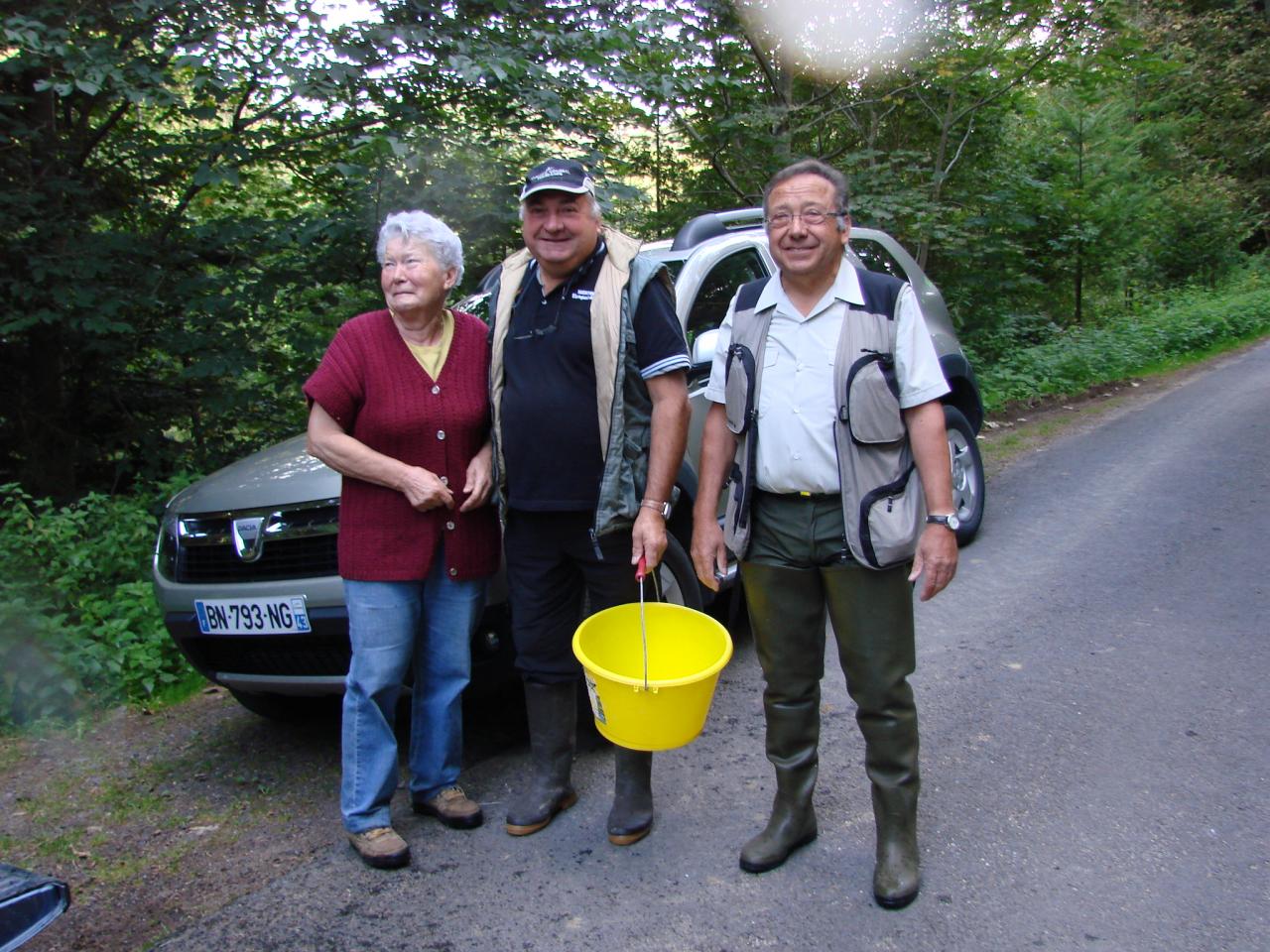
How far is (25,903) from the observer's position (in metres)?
1.66

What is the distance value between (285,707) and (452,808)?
135cm

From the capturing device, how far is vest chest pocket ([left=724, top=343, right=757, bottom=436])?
2859 mm

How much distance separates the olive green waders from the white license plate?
1539 mm

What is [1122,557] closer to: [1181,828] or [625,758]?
[1181,828]

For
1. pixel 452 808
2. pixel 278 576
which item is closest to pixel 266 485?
pixel 278 576

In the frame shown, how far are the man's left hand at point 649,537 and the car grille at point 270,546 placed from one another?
109 cm

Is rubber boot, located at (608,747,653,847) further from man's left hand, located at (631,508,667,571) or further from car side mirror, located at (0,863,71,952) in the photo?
car side mirror, located at (0,863,71,952)

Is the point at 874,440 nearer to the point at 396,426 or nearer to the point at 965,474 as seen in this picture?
the point at 396,426

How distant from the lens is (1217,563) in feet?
18.4

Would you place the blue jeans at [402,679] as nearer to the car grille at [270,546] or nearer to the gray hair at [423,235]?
the car grille at [270,546]

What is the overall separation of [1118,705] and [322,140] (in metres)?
5.16

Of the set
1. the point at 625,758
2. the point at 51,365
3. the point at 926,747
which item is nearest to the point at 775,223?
the point at 625,758

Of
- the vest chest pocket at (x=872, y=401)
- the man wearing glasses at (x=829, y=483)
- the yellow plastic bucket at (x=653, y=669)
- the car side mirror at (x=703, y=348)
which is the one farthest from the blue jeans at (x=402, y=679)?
the vest chest pocket at (x=872, y=401)

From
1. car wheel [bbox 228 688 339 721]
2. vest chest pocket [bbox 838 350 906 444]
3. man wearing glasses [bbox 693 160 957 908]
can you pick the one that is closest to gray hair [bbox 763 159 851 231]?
man wearing glasses [bbox 693 160 957 908]
